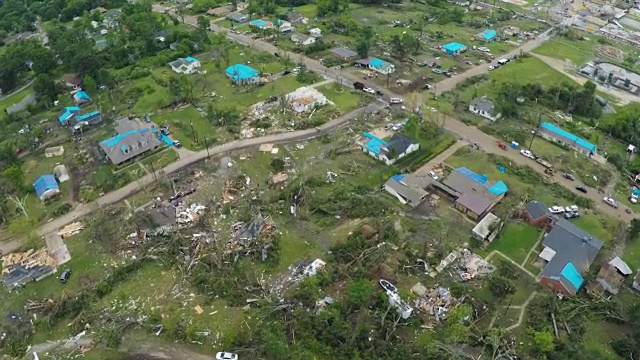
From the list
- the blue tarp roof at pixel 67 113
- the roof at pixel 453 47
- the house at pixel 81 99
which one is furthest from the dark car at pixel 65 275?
the roof at pixel 453 47

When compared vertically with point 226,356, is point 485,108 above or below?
above

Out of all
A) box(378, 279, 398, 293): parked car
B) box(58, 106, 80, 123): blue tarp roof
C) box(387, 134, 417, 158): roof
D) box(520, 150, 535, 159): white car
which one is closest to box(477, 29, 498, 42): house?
box(520, 150, 535, 159): white car

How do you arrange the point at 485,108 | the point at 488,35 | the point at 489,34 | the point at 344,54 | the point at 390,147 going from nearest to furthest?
the point at 390,147 < the point at 485,108 < the point at 344,54 < the point at 488,35 < the point at 489,34

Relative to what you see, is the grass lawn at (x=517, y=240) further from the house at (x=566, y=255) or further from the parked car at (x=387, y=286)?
the parked car at (x=387, y=286)

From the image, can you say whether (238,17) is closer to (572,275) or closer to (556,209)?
(556,209)

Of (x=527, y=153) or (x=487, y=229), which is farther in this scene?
(x=527, y=153)

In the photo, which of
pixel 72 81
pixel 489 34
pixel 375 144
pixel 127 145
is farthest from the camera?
pixel 489 34

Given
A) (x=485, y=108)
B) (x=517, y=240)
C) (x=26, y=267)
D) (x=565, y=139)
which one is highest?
(x=485, y=108)

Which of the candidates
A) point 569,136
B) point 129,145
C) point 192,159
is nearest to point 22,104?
point 129,145
